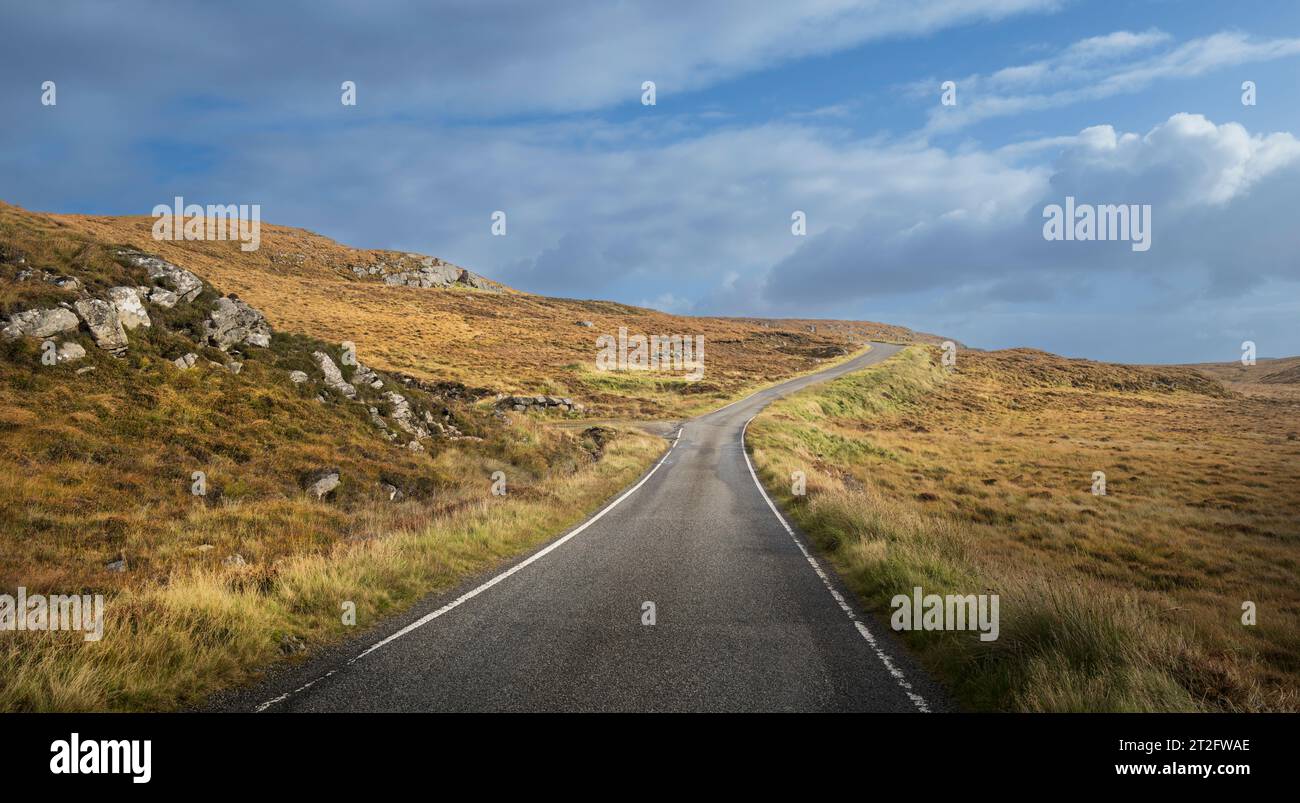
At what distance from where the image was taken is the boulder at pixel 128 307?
602 inches

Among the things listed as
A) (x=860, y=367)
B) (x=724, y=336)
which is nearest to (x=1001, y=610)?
(x=860, y=367)

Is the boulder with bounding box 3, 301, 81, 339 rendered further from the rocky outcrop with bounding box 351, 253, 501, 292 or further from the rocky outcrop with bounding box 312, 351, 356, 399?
the rocky outcrop with bounding box 351, 253, 501, 292

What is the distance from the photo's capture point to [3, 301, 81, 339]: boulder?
43.5 ft

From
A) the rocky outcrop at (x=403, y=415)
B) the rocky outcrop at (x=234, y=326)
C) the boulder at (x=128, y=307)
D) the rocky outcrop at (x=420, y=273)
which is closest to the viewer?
the boulder at (x=128, y=307)

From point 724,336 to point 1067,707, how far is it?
98.0 meters

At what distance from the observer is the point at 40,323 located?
44.7 ft

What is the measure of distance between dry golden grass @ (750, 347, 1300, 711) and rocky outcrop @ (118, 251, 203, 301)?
65.2ft

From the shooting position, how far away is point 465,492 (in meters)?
16.0

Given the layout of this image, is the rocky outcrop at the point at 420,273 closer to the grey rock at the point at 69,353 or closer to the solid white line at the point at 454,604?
the grey rock at the point at 69,353
